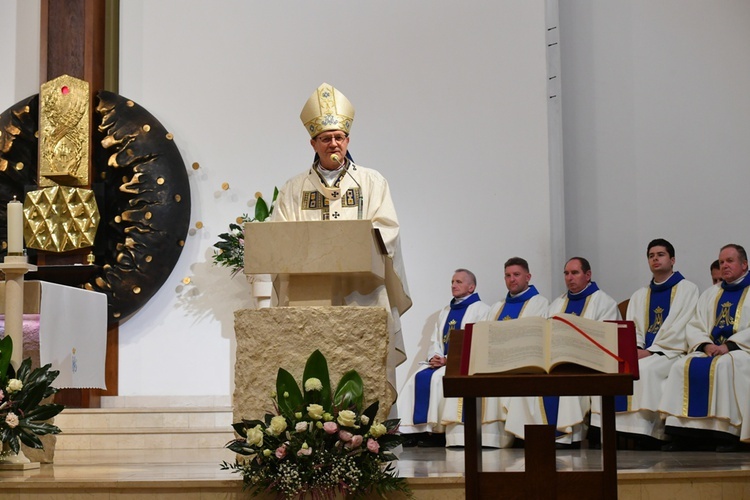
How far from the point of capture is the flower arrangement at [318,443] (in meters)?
4.25

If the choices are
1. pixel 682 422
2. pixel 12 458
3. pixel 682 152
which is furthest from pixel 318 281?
pixel 682 152

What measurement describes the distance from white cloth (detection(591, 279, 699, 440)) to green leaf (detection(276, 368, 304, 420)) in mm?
2476

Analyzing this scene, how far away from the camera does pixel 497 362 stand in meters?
3.34

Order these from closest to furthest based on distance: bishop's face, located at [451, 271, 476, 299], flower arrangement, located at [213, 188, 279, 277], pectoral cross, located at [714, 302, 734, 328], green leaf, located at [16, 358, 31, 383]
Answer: green leaf, located at [16, 358, 31, 383], pectoral cross, located at [714, 302, 734, 328], bishop's face, located at [451, 271, 476, 299], flower arrangement, located at [213, 188, 279, 277]

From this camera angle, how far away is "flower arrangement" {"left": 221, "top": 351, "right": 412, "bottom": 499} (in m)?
4.25

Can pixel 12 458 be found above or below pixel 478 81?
below

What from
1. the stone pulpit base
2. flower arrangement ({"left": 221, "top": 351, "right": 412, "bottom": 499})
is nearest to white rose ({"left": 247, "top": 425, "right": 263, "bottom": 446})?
flower arrangement ({"left": 221, "top": 351, "right": 412, "bottom": 499})

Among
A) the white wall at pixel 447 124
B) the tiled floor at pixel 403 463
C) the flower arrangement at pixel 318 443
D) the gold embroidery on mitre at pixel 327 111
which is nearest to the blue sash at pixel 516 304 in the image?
the white wall at pixel 447 124

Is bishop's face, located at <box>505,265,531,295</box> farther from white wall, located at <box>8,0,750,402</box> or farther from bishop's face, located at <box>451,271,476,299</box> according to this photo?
white wall, located at <box>8,0,750,402</box>

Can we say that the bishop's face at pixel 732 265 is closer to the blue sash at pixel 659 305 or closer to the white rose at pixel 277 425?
the blue sash at pixel 659 305

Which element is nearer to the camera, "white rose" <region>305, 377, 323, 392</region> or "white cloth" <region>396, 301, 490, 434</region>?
"white rose" <region>305, 377, 323, 392</region>

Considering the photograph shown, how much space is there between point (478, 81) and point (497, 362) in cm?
502

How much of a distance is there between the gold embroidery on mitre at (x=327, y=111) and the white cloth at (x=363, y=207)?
302 mm

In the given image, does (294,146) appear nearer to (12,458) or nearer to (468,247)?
(468,247)
